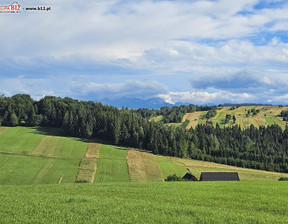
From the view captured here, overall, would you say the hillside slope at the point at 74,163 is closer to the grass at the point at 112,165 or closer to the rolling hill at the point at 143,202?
the grass at the point at 112,165

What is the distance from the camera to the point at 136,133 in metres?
123

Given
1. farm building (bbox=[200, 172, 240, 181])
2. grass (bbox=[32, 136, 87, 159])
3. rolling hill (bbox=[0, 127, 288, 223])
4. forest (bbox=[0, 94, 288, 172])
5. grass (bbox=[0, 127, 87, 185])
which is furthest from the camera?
forest (bbox=[0, 94, 288, 172])

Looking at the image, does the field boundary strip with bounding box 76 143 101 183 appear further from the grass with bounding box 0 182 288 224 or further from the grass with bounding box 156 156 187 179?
the grass with bounding box 0 182 288 224

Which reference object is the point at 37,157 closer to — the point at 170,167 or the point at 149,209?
the point at 170,167

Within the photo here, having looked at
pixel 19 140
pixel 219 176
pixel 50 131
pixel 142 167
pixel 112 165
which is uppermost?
pixel 50 131

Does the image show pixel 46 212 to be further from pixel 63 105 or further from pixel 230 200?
pixel 63 105

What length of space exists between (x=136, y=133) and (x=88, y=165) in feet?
138

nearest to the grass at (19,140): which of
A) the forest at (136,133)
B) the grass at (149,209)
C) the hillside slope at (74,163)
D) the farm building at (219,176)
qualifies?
→ the hillside slope at (74,163)

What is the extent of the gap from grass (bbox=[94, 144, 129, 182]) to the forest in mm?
17413

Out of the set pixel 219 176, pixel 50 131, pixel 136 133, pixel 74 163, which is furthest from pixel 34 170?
pixel 50 131

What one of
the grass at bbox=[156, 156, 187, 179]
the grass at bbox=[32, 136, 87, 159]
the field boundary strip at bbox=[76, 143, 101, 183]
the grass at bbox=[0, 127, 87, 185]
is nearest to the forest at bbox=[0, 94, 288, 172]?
the grass at bbox=[0, 127, 87, 185]

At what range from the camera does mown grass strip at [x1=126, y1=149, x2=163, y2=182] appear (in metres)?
76.6

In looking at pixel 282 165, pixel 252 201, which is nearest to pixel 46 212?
pixel 252 201

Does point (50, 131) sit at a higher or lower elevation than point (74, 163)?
higher
